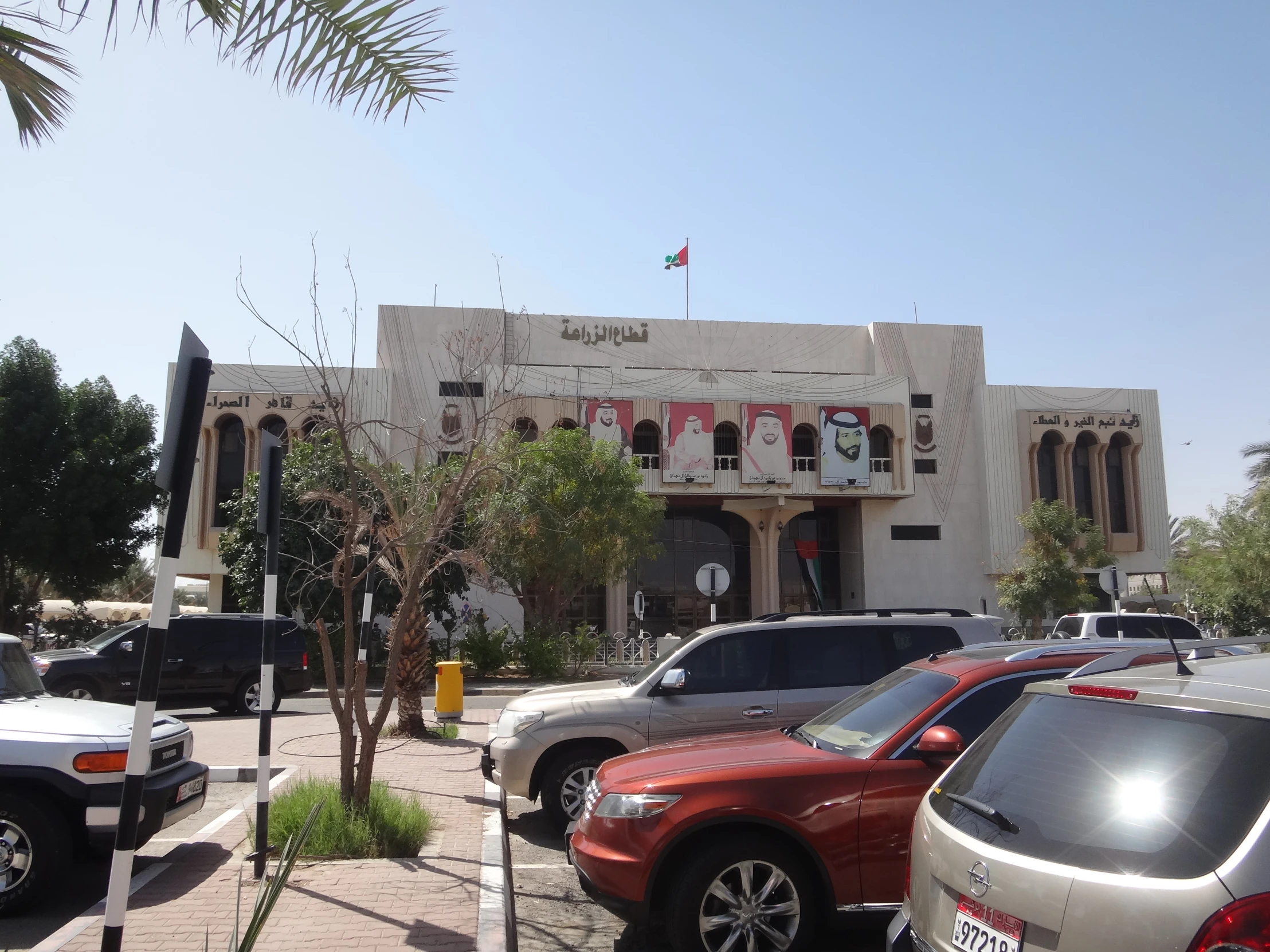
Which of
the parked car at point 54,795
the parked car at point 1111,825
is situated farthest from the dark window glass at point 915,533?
the parked car at point 1111,825

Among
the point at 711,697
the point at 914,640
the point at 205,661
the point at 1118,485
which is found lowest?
the point at 205,661

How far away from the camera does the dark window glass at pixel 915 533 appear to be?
43.4m

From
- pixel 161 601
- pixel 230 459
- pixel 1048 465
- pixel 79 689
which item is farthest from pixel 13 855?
pixel 1048 465

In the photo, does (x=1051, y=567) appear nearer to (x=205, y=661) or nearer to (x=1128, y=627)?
(x=1128, y=627)

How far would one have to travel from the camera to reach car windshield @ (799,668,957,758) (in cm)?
542

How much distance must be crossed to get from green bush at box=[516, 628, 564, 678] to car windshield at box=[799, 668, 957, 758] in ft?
66.8

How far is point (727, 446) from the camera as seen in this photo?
41438mm

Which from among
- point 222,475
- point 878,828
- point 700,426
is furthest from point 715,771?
point 222,475

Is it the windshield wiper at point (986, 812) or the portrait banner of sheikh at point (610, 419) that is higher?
the portrait banner of sheikh at point (610, 419)

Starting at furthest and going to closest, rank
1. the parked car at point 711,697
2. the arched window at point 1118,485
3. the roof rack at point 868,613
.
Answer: the arched window at point 1118,485 < the roof rack at point 868,613 < the parked car at point 711,697

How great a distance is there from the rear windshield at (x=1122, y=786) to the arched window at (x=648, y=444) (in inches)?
1441

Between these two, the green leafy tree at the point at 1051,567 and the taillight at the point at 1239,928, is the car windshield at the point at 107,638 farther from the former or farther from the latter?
the green leafy tree at the point at 1051,567

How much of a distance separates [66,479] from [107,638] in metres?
14.1

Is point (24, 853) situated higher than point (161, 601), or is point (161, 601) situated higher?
point (161, 601)
